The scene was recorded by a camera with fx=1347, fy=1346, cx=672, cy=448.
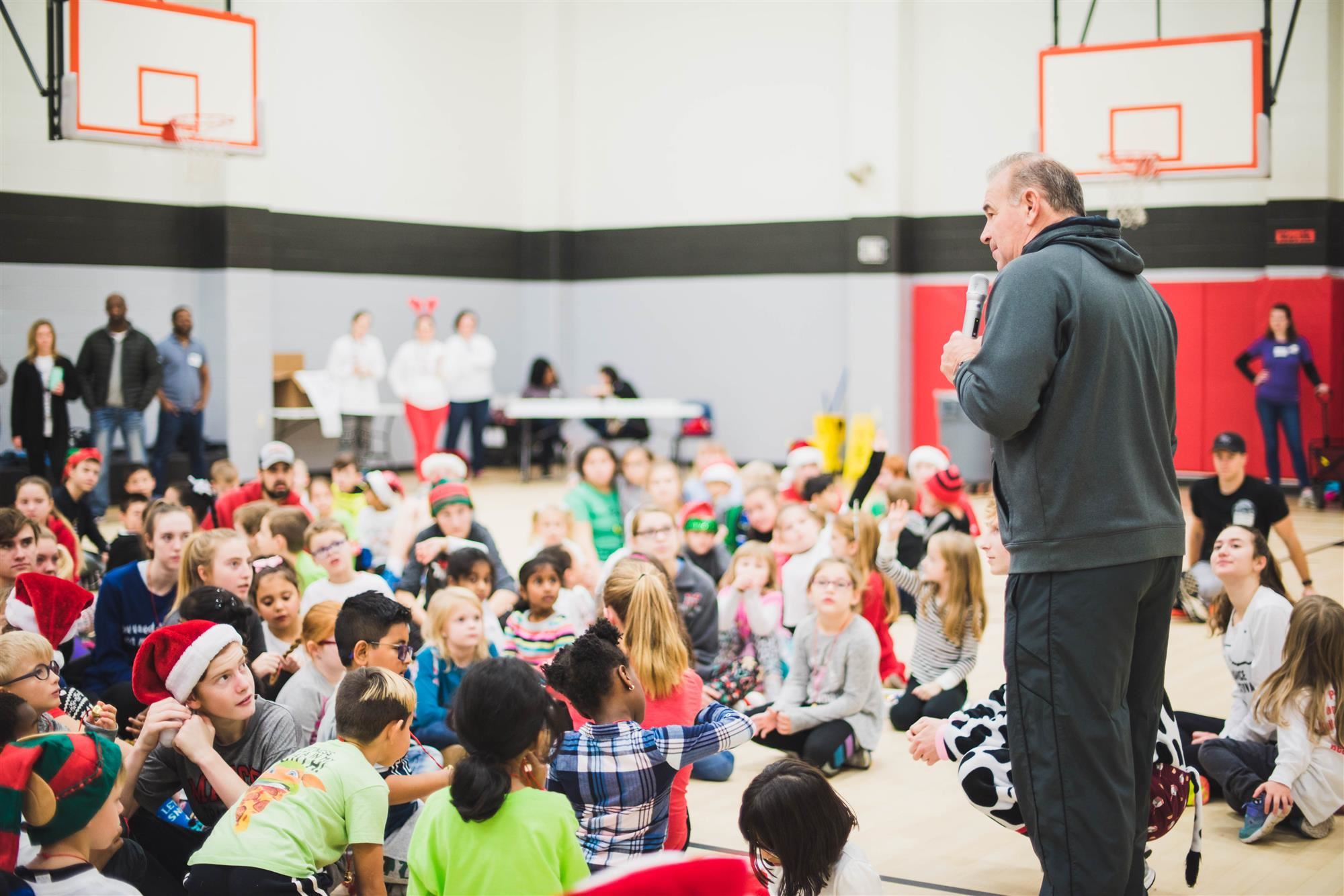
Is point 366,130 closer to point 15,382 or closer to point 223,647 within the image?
point 15,382

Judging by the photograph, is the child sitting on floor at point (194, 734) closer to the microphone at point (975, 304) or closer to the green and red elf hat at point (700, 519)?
the microphone at point (975, 304)

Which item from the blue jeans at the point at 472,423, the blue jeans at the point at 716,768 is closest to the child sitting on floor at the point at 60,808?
the blue jeans at the point at 716,768

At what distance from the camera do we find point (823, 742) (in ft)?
15.9

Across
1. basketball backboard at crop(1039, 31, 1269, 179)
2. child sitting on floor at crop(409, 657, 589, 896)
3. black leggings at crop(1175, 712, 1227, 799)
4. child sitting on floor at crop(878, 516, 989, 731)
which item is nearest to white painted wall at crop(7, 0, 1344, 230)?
basketball backboard at crop(1039, 31, 1269, 179)

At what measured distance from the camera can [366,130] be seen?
46.9 ft

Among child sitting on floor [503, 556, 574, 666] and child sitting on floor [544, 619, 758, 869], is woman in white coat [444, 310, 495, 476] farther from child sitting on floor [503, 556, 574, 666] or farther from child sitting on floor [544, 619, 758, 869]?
child sitting on floor [544, 619, 758, 869]

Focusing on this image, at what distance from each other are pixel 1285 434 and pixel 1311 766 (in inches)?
339

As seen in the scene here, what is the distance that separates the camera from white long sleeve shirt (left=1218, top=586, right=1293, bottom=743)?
4242 mm

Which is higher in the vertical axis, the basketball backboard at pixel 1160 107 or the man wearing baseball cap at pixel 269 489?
the basketball backboard at pixel 1160 107

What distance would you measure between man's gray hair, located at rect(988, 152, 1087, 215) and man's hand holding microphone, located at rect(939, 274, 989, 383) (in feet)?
0.59

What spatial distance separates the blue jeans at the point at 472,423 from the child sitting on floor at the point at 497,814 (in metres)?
11.1

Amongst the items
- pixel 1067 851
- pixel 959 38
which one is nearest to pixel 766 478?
pixel 1067 851

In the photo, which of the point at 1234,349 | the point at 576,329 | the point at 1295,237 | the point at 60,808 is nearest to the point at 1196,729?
the point at 60,808

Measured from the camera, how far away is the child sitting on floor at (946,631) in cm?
548
